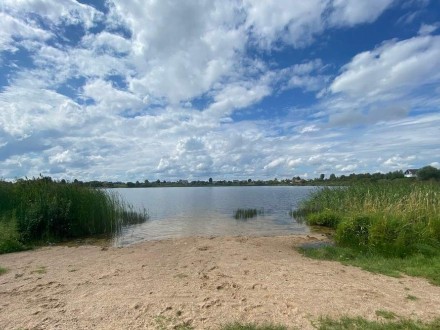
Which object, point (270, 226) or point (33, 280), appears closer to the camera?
point (33, 280)

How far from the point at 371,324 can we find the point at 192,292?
9.57 ft

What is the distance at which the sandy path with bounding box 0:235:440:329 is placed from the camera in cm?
467

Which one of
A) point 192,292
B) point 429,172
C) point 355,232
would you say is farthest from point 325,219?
point 429,172

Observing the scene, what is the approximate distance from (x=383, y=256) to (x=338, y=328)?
19.6 feet

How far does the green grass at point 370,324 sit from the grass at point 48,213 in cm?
1050

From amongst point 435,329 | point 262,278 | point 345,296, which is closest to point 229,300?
point 262,278

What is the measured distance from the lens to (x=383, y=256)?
925cm

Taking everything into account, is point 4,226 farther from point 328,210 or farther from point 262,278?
point 328,210

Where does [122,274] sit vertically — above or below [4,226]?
below

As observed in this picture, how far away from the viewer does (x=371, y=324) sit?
4.30 metres

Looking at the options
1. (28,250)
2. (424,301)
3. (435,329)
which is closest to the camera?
(435,329)

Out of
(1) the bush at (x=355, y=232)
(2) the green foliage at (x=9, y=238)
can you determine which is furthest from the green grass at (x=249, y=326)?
(2) the green foliage at (x=9, y=238)

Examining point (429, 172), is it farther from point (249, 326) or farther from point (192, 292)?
point (249, 326)

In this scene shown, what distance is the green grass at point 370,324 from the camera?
4.20 m
